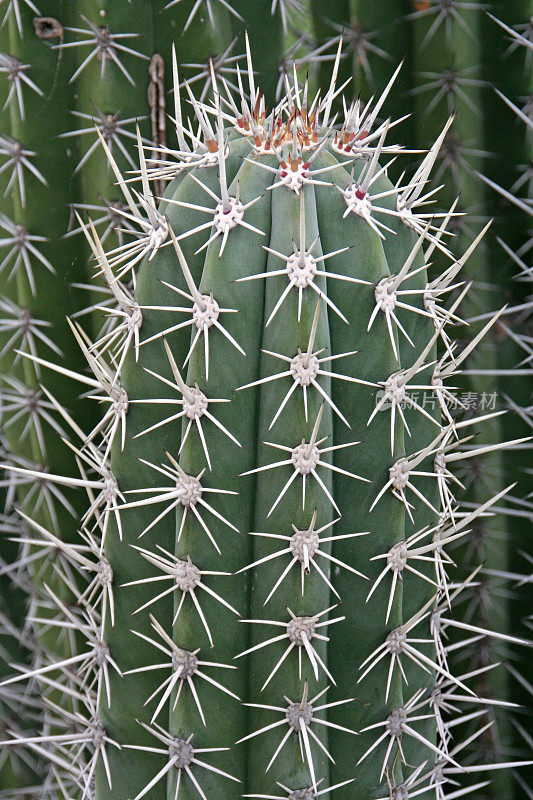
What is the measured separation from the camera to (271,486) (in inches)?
37.9

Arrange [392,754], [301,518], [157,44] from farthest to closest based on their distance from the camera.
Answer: [157,44]
[392,754]
[301,518]

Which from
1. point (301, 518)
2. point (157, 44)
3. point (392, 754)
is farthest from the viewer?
point (157, 44)

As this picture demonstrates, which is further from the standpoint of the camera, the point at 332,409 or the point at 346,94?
the point at 346,94

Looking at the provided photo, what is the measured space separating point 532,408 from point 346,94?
0.74m

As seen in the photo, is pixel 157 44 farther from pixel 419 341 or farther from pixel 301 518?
pixel 301 518

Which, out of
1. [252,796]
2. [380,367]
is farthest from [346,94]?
[252,796]

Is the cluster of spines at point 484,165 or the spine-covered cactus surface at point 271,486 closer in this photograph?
the spine-covered cactus surface at point 271,486

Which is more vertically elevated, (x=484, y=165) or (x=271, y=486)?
(x=484, y=165)

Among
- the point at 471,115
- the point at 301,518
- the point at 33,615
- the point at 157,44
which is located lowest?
the point at 33,615

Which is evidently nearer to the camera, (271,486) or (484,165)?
(271,486)

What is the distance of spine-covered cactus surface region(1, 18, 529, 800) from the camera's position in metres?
0.96

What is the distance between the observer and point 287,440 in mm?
952

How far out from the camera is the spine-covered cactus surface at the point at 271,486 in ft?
3.14

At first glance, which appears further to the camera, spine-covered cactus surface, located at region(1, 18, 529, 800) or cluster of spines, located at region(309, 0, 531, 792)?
cluster of spines, located at region(309, 0, 531, 792)
